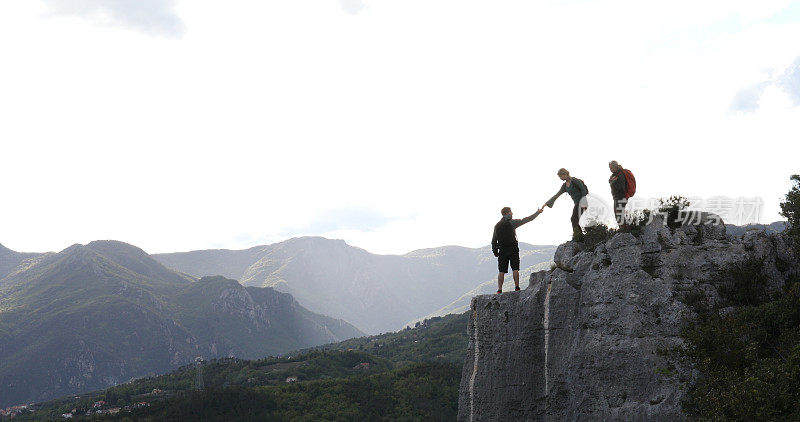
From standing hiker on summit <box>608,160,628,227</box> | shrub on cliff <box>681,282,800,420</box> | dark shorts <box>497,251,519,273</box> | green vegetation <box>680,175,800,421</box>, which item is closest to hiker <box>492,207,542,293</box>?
dark shorts <box>497,251,519,273</box>

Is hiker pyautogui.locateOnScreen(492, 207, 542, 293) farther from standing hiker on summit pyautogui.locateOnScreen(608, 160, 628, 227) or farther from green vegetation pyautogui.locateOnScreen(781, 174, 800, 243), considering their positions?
green vegetation pyautogui.locateOnScreen(781, 174, 800, 243)

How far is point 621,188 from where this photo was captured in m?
18.7

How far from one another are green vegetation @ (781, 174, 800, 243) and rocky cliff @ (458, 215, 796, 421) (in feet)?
1.69

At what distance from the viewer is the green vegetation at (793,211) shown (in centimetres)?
1630

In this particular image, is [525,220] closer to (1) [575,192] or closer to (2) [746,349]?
(1) [575,192]

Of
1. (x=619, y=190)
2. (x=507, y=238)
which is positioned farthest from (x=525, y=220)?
(x=619, y=190)

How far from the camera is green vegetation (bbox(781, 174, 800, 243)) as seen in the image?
1630cm

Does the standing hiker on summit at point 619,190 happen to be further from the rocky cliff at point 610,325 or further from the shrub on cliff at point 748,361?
the shrub on cliff at point 748,361

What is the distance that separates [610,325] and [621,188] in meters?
5.38

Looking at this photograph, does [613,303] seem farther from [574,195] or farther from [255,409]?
[255,409]

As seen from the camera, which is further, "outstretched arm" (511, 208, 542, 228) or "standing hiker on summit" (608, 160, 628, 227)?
"outstretched arm" (511, 208, 542, 228)

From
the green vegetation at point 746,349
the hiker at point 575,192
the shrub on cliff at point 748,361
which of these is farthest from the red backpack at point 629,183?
the shrub on cliff at point 748,361

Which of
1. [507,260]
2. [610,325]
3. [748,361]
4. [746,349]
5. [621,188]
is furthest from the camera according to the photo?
[507,260]

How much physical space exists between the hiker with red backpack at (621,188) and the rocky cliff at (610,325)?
126 centimetres
